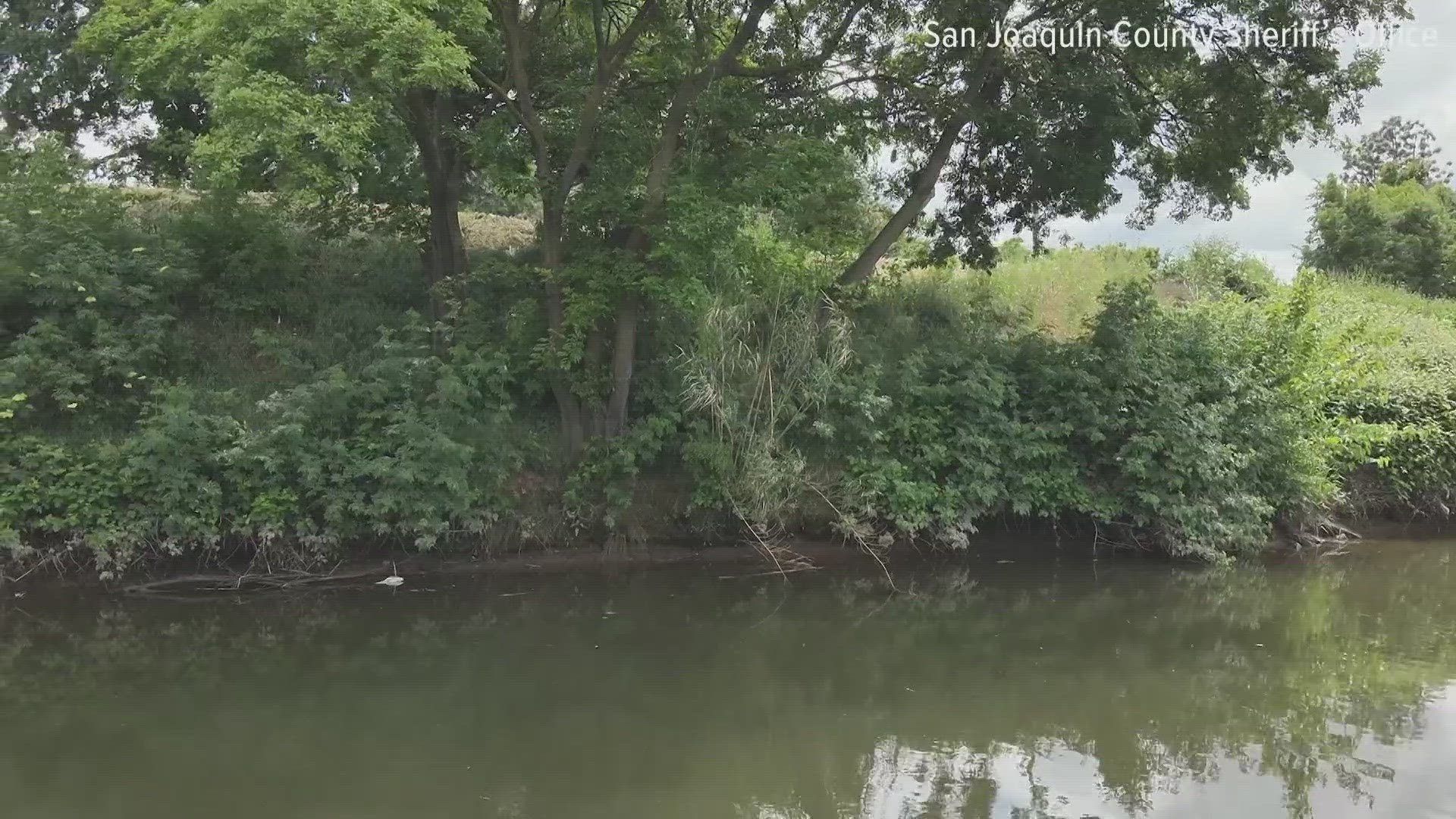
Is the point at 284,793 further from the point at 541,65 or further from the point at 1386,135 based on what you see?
the point at 1386,135

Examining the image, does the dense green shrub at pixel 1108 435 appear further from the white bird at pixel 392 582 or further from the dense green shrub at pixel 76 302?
the dense green shrub at pixel 76 302

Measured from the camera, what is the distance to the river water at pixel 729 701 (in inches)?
175

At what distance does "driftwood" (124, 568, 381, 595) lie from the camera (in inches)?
295

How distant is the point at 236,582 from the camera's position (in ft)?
25.0

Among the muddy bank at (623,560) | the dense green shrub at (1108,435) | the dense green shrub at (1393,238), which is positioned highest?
the dense green shrub at (1393,238)

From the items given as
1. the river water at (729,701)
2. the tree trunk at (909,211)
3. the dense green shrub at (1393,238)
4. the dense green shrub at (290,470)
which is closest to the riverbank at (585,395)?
the dense green shrub at (290,470)

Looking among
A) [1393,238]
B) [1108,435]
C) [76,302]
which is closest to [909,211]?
[1108,435]

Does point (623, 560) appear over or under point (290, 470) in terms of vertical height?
under

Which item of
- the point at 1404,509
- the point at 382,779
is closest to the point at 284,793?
the point at 382,779

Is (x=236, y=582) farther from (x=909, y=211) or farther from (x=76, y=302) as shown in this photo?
(x=909, y=211)

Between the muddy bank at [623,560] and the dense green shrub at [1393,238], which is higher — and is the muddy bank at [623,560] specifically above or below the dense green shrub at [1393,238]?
below

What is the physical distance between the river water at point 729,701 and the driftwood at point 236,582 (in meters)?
0.16

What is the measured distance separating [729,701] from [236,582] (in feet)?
14.8

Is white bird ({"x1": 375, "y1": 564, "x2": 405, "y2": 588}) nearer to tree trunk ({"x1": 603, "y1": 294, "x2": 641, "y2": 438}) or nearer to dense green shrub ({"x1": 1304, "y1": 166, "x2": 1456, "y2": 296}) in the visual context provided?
tree trunk ({"x1": 603, "y1": 294, "x2": 641, "y2": 438})
